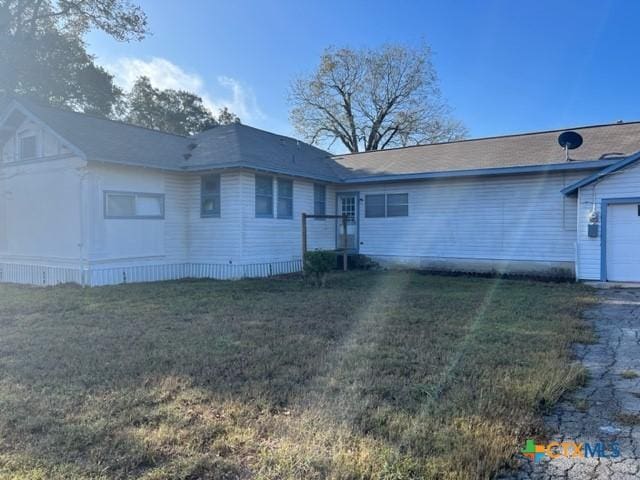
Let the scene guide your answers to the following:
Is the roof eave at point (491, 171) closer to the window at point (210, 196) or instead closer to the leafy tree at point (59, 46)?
the window at point (210, 196)

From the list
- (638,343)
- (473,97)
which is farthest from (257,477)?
(473,97)

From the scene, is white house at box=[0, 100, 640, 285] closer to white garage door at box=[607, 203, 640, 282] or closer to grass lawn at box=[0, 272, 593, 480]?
white garage door at box=[607, 203, 640, 282]

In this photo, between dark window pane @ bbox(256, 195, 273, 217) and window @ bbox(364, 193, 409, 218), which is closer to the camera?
dark window pane @ bbox(256, 195, 273, 217)

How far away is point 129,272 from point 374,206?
25.4 feet

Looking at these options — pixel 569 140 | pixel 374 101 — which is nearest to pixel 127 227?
pixel 569 140

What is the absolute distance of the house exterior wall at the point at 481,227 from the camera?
467 inches

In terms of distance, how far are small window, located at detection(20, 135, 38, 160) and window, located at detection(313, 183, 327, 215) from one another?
8.00m

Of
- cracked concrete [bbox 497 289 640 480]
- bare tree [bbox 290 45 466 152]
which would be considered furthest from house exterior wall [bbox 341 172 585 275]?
bare tree [bbox 290 45 466 152]

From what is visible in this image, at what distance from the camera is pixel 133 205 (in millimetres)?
11445

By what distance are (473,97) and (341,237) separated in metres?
11.3

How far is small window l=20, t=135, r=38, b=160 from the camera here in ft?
39.4

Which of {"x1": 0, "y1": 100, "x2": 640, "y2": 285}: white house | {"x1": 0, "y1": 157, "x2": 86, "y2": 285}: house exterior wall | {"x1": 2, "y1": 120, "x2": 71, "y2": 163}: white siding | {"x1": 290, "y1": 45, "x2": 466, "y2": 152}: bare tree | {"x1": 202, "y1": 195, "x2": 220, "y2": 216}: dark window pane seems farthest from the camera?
{"x1": 290, "y1": 45, "x2": 466, "y2": 152}: bare tree

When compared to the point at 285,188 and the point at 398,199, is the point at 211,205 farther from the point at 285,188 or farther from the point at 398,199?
the point at 398,199

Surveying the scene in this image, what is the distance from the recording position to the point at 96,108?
26422 millimetres
